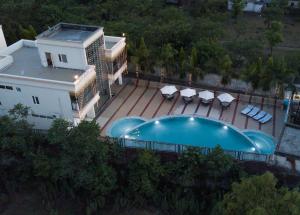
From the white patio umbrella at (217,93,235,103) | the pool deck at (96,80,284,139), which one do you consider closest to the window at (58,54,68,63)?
the pool deck at (96,80,284,139)

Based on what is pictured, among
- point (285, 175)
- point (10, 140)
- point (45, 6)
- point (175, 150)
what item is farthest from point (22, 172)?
point (45, 6)

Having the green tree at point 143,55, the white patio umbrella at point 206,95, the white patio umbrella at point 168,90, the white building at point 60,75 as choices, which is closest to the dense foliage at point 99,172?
the white building at point 60,75

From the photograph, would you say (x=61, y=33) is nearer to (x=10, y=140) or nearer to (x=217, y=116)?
(x=10, y=140)

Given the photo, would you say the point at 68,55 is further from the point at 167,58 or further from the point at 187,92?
the point at 187,92

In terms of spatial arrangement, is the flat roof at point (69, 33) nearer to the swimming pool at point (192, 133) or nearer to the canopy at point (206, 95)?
the swimming pool at point (192, 133)

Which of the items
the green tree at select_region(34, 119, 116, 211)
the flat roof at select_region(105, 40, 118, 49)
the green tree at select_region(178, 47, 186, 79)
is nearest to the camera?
the green tree at select_region(34, 119, 116, 211)

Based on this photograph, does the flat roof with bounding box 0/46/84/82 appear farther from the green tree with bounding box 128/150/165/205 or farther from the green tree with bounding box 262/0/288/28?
the green tree with bounding box 262/0/288/28
